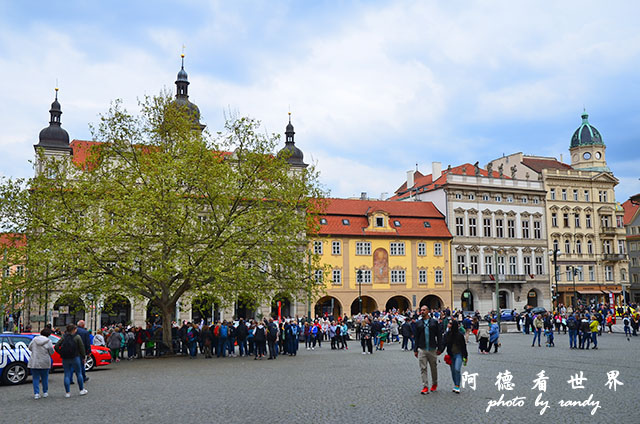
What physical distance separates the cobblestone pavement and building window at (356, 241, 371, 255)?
41.5m

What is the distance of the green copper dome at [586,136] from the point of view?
274 ft

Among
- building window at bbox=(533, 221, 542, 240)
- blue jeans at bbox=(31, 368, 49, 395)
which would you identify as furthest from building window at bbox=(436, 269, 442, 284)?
blue jeans at bbox=(31, 368, 49, 395)

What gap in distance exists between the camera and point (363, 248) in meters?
65.6

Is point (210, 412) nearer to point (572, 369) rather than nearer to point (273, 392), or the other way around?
point (273, 392)

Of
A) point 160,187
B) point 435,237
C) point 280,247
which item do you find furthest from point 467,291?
point 160,187

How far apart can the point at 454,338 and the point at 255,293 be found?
1593 cm

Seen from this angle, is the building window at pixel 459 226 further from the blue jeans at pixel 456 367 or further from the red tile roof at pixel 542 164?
the blue jeans at pixel 456 367

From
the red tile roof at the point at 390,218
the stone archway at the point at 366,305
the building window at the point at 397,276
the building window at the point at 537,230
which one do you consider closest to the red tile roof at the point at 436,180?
the red tile roof at the point at 390,218

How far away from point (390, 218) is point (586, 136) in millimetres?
34710

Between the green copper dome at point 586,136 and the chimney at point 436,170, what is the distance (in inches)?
831

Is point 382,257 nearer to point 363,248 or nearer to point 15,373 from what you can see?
point 363,248

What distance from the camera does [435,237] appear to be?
2692 inches

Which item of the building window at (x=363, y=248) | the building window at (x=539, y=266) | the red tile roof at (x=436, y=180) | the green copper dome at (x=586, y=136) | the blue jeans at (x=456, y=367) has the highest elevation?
the green copper dome at (x=586, y=136)

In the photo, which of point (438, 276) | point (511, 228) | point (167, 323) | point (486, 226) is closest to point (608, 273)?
point (511, 228)
